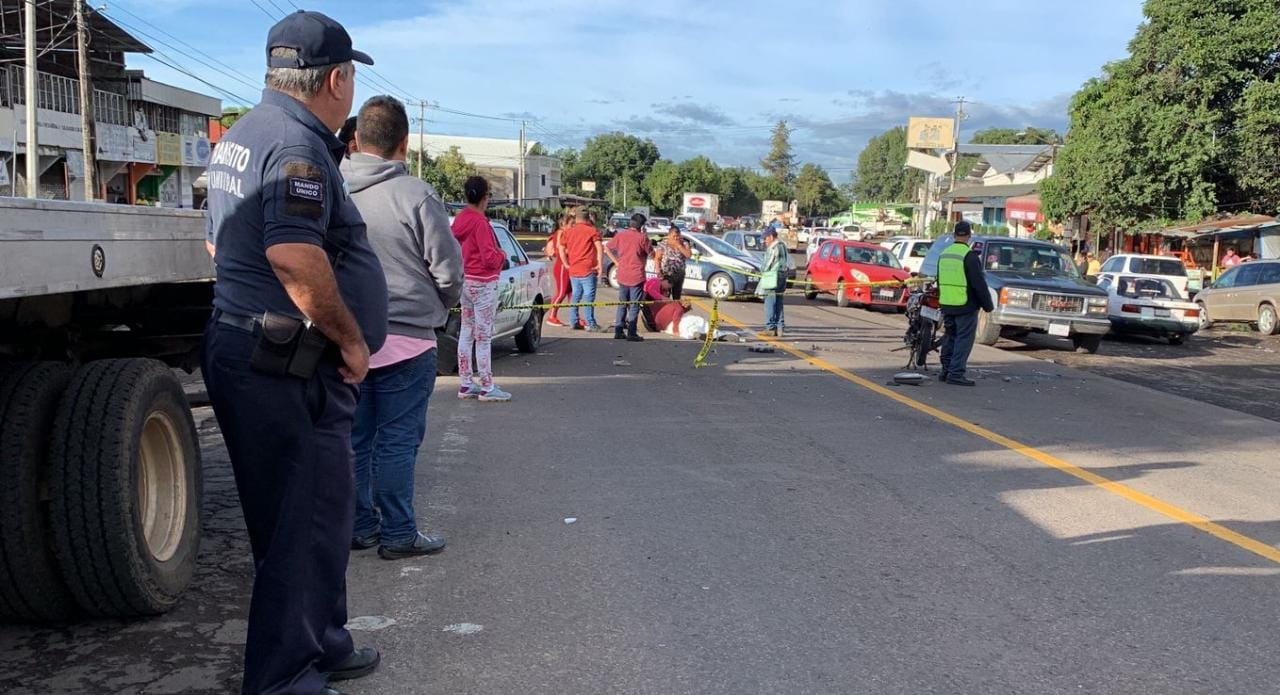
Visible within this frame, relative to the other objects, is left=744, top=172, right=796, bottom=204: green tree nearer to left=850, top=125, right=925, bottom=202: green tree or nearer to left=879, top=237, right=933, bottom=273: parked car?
left=850, top=125, right=925, bottom=202: green tree

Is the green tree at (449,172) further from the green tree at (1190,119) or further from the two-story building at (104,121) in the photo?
the green tree at (1190,119)

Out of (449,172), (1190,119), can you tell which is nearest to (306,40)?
(1190,119)

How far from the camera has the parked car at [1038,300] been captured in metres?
16.1

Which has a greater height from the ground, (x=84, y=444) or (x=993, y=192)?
(x=993, y=192)

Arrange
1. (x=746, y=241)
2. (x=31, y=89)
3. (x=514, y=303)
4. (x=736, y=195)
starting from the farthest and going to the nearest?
(x=736, y=195) < (x=746, y=241) < (x=31, y=89) < (x=514, y=303)

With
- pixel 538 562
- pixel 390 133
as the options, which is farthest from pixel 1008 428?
pixel 390 133

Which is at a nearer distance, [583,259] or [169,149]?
[583,259]

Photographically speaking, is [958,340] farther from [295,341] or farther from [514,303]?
[295,341]

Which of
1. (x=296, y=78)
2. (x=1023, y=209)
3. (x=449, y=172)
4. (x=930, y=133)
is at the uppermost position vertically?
(x=930, y=133)

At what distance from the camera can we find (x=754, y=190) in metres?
156

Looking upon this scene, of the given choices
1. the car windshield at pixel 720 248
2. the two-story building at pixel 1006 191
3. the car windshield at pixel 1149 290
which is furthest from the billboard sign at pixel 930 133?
the car windshield at pixel 1149 290

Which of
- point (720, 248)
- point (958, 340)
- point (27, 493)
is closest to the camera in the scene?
point (27, 493)

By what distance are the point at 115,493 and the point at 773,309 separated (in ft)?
43.3

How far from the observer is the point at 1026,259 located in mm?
17422
